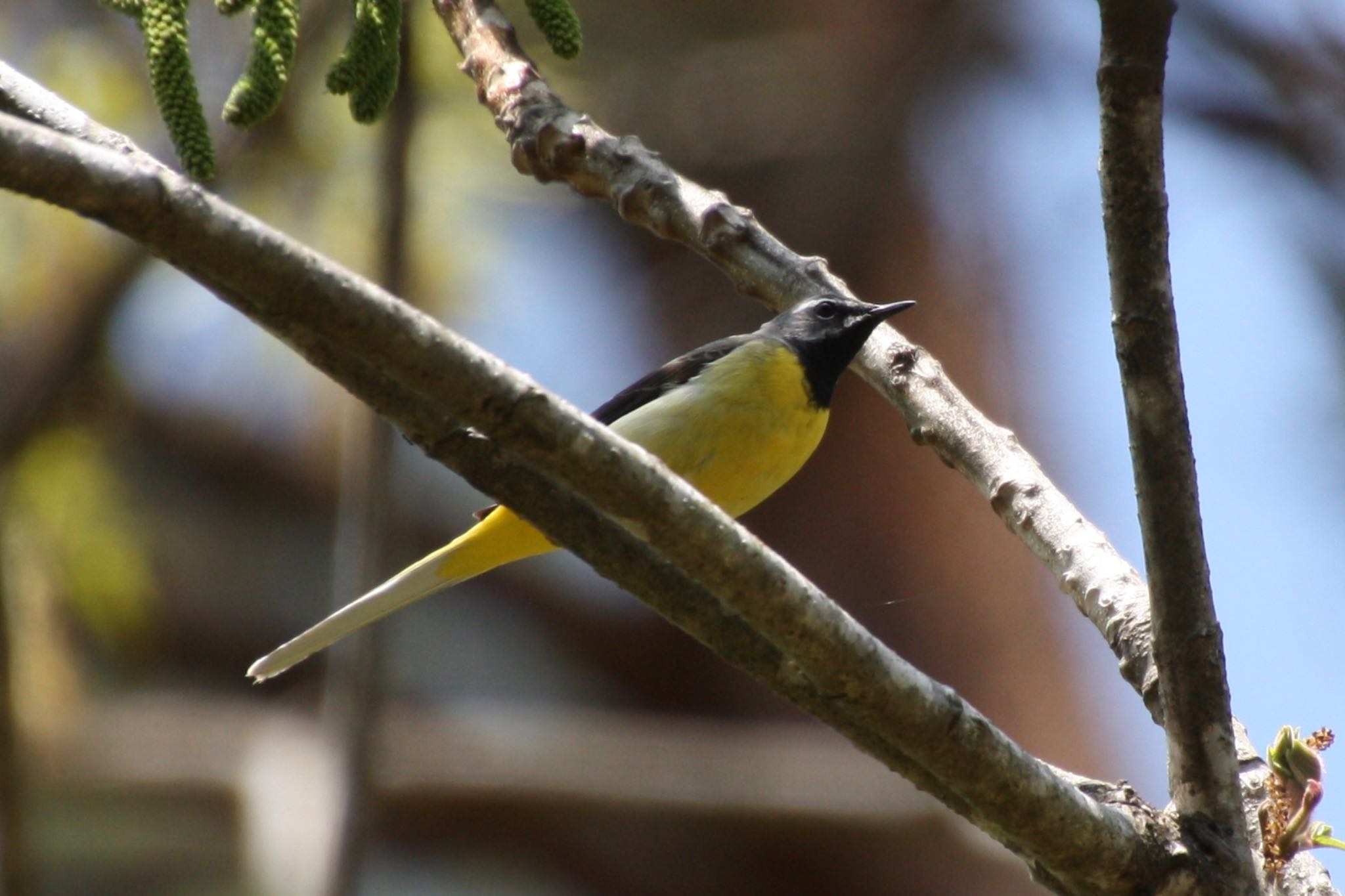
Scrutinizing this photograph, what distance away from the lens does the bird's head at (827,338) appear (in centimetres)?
496

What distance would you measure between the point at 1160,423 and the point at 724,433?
246cm

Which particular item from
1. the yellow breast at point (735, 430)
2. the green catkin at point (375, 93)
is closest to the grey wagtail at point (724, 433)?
the yellow breast at point (735, 430)

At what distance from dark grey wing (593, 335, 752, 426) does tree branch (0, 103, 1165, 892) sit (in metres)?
3.02

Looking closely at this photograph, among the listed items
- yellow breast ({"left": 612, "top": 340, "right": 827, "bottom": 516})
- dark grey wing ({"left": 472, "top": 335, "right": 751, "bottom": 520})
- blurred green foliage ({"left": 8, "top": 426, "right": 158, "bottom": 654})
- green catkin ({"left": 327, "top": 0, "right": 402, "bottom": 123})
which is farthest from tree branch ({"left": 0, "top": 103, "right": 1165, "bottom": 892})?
blurred green foliage ({"left": 8, "top": 426, "right": 158, "bottom": 654})

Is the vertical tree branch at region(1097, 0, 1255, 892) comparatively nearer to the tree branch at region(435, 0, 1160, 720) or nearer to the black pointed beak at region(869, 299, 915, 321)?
the tree branch at region(435, 0, 1160, 720)

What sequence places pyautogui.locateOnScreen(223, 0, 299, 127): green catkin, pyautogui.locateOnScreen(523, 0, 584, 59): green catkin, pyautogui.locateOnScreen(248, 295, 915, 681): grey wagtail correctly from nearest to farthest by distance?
pyautogui.locateOnScreen(223, 0, 299, 127): green catkin → pyautogui.locateOnScreen(523, 0, 584, 59): green catkin → pyautogui.locateOnScreen(248, 295, 915, 681): grey wagtail

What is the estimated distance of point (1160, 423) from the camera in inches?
90.3

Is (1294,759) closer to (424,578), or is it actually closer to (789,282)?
(789,282)

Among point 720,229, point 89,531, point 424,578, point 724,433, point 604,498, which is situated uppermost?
point 89,531

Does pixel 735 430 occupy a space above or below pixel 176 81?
above

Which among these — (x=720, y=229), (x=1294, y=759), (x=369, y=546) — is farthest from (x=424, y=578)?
(x=1294, y=759)

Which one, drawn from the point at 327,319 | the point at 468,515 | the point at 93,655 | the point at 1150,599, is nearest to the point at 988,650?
the point at 468,515

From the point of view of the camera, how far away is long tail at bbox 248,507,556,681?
425 centimetres

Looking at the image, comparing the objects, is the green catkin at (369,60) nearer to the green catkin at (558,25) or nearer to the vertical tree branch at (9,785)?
the green catkin at (558,25)
